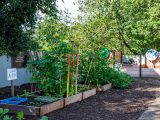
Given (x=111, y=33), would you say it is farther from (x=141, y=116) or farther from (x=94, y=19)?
(x=141, y=116)

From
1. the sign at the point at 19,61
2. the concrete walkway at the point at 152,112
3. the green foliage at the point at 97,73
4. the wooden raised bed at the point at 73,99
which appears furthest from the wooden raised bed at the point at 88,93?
the sign at the point at 19,61

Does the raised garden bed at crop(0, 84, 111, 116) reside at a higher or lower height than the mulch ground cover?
higher

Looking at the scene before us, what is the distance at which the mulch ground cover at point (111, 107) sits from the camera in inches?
297

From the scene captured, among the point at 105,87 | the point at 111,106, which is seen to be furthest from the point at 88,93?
the point at 105,87

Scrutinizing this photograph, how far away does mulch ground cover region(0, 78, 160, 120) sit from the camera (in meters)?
7.54

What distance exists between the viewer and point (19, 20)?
7.31 meters

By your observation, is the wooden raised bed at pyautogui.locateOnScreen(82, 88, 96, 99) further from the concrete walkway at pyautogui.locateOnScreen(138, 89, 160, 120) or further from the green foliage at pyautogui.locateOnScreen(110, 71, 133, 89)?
the green foliage at pyautogui.locateOnScreen(110, 71, 133, 89)

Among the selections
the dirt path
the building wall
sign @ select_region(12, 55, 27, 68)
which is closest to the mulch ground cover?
the dirt path

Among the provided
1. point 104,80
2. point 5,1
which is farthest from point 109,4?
point 5,1

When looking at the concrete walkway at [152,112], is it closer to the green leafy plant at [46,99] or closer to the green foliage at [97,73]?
the green leafy plant at [46,99]

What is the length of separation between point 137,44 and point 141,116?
1016cm

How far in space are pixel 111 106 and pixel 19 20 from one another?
3.10 metres

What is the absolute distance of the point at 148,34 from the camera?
53.3 ft

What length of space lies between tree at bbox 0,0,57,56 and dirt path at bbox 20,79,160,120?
4.82 feet
